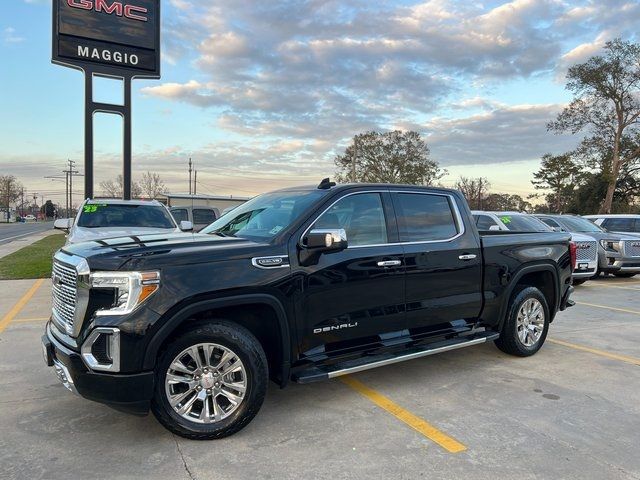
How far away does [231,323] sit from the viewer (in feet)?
12.3

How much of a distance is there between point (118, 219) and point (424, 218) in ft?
22.0

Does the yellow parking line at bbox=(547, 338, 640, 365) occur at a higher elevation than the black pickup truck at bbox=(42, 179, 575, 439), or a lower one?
lower

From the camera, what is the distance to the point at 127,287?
3.36m

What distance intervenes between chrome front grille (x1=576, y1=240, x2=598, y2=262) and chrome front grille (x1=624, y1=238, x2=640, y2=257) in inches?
78.1

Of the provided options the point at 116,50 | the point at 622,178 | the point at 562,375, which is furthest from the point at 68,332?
the point at 622,178

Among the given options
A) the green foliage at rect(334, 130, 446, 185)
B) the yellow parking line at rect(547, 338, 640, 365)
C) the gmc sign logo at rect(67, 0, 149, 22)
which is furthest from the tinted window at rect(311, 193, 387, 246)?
the green foliage at rect(334, 130, 446, 185)

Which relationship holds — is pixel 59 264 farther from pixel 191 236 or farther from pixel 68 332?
pixel 191 236

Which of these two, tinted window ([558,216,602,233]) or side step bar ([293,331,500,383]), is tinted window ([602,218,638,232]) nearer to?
tinted window ([558,216,602,233])

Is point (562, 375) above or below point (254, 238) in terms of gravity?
below

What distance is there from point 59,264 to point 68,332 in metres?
0.59

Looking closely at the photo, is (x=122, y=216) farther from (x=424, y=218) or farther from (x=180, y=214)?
(x=180, y=214)

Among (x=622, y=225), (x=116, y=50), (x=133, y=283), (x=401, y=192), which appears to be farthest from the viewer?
(x=622, y=225)

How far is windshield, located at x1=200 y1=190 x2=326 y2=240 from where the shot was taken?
167 inches

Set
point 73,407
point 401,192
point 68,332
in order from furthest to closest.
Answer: point 401,192 < point 73,407 < point 68,332
